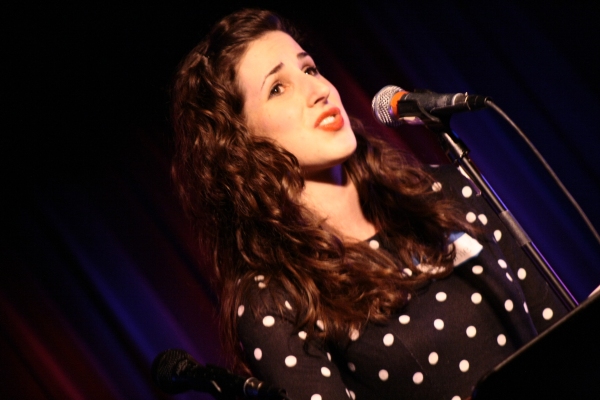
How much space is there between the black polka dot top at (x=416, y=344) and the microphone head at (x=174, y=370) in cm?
46

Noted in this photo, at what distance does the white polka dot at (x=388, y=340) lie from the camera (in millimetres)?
1636

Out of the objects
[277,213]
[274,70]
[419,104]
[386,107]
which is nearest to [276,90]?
[274,70]

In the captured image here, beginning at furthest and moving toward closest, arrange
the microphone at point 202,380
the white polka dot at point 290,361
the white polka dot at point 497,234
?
the white polka dot at point 497,234
the white polka dot at point 290,361
the microphone at point 202,380

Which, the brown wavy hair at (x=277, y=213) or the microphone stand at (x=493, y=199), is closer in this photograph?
the microphone stand at (x=493, y=199)

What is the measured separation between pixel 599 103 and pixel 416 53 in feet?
3.15

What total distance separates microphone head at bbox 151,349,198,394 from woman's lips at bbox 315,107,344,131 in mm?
854

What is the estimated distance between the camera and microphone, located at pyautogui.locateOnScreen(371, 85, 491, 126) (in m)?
1.21

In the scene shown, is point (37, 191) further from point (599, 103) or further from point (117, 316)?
point (599, 103)

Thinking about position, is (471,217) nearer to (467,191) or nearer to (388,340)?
(467,191)

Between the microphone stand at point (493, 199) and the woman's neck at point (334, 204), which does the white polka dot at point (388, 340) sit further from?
the microphone stand at point (493, 199)

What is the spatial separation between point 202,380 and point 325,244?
0.73 meters

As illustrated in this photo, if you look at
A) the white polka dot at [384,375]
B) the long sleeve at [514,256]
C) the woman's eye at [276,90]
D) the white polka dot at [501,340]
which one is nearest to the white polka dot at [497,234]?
the long sleeve at [514,256]

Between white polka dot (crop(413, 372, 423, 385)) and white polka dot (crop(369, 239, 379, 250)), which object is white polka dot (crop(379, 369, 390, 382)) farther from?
white polka dot (crop(369, 239, 379, 250))

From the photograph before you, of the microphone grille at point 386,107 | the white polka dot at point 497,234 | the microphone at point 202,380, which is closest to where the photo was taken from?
the microphone at point 202,380
